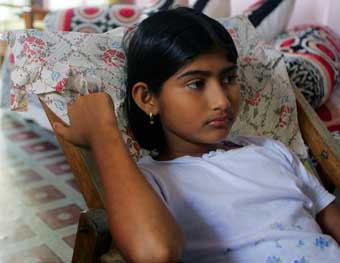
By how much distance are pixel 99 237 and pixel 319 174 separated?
80 cm

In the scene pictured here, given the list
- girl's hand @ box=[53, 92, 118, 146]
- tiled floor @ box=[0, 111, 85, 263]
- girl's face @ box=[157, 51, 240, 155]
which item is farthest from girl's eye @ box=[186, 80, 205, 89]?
tiled floor @ box=[0, 111, 85, 263]

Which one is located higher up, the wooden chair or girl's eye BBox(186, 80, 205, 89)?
girl's eye BBox(186, 80, 205, 89)

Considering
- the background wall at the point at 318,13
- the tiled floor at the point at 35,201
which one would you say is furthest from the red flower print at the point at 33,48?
the background wall at the point at 318,13

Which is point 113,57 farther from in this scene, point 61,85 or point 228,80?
point 228,80

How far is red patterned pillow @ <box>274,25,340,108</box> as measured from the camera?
1525 millimetres

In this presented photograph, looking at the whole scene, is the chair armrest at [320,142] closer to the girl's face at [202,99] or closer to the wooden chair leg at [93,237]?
the girl's face at [202,99]

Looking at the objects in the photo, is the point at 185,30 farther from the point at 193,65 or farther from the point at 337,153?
the point at 337,153

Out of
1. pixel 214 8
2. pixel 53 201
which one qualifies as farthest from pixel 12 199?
pixel 214 8

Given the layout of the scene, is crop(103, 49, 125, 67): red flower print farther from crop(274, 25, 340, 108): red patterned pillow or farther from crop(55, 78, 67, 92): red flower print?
crop(274, 25, 340, 108): red patterned pillow

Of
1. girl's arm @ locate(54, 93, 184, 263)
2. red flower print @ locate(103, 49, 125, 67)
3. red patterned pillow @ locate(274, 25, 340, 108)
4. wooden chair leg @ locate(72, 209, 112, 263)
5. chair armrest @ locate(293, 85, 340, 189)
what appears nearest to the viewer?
girl's arm @ locate(54, 93, 184, 263)

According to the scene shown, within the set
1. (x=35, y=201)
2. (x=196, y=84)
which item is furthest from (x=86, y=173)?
(x=35, y=201)

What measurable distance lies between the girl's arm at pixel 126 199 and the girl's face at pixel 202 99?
5.5 inches

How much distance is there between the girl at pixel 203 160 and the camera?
745 millimetres

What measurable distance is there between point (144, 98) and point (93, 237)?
11.8 inches
